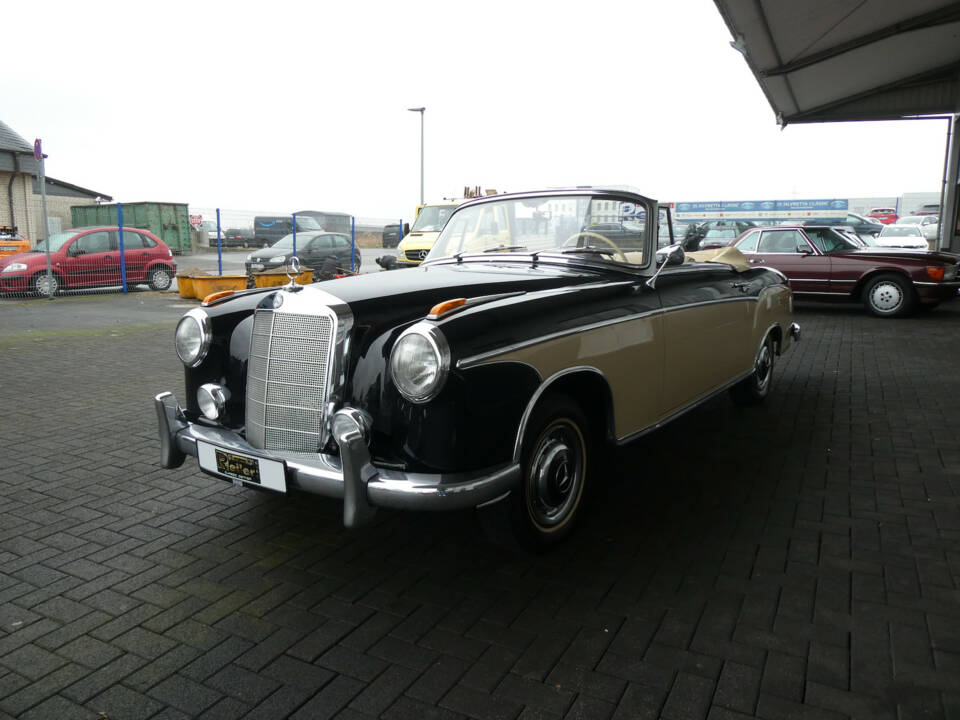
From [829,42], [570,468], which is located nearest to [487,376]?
[570,468]

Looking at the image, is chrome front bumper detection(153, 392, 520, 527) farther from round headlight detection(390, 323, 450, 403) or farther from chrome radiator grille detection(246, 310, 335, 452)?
round headlight detection(390, 323, 450, 403)

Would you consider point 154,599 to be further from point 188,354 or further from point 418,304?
point 418,304

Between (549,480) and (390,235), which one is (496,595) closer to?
(549,480)

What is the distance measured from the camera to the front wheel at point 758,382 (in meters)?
6.04

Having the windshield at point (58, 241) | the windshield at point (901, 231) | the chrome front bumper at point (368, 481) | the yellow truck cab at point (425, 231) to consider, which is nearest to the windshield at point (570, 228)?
the chrome front bumper at point (368, 481)

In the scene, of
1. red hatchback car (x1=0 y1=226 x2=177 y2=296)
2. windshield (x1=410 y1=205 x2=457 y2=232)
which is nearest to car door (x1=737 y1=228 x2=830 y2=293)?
windshield (x1=410 y1=205 x2=457 y2=232)

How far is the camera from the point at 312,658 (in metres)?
2.60

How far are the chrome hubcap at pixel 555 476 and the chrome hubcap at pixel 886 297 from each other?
11.1 m

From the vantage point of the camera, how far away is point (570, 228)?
14.4ft

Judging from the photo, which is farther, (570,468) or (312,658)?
(570,468)

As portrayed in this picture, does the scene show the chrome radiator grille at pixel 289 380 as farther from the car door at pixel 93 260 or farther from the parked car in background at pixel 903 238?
the parked car in background at pixel 903 238

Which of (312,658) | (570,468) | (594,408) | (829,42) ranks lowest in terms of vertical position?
(312,658)

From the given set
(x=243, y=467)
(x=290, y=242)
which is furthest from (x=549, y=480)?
(x=290, y=242)

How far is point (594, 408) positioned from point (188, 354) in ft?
6.94
